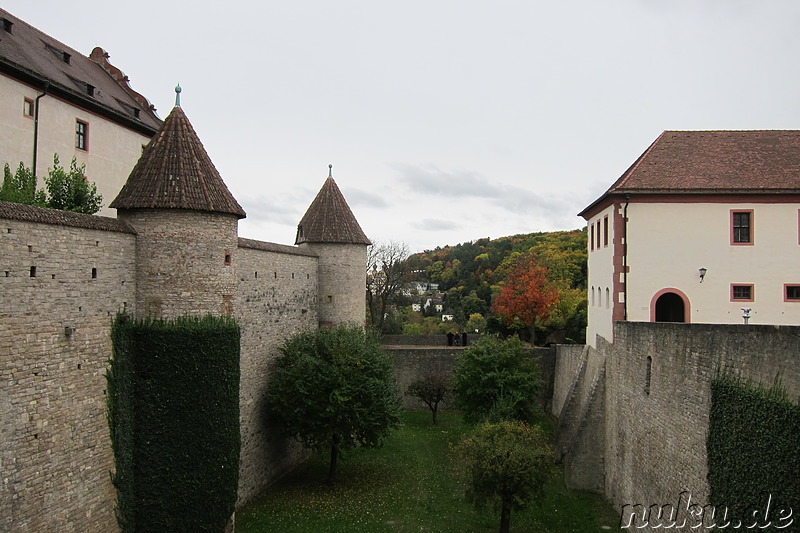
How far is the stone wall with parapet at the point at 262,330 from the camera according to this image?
59.6ft

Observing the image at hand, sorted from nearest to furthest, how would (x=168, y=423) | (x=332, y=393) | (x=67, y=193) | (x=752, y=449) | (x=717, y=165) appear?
(x=752, y=449) → (x=168, y=423) → (x=67, y=193) → (x=332, y=393) → (x=717, y=165)

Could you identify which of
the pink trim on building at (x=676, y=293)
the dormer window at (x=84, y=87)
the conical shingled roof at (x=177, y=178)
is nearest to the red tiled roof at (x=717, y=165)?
the pink trim on building at (x=676, y=293)

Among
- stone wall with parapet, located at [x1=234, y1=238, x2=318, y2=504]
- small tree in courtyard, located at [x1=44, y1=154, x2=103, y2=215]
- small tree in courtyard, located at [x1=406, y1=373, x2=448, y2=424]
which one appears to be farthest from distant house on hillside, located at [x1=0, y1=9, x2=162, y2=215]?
small tree in courtyard, located at [x1=406, y1=373, x2=448, y2=424]

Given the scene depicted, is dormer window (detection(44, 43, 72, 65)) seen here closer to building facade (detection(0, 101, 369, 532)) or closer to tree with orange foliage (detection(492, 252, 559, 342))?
building facade (detection(0, 101, 369, 532))

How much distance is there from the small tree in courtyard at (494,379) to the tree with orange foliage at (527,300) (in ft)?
58.2

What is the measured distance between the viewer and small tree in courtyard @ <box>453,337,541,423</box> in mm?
24047

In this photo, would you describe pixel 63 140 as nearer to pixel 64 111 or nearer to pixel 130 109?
pixel 64 111

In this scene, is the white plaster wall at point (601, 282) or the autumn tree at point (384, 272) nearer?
the white plaster wall at point (601, 282)

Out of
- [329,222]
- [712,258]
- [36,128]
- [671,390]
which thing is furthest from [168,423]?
[712,258]

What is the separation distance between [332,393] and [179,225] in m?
7.43

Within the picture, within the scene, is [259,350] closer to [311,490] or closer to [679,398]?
[311,490]

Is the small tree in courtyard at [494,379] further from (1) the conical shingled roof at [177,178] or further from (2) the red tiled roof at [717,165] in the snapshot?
(1) the conical shingled roof at [177,178]

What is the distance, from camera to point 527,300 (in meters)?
43.2

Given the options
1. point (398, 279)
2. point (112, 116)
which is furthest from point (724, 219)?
point (398, 279)
